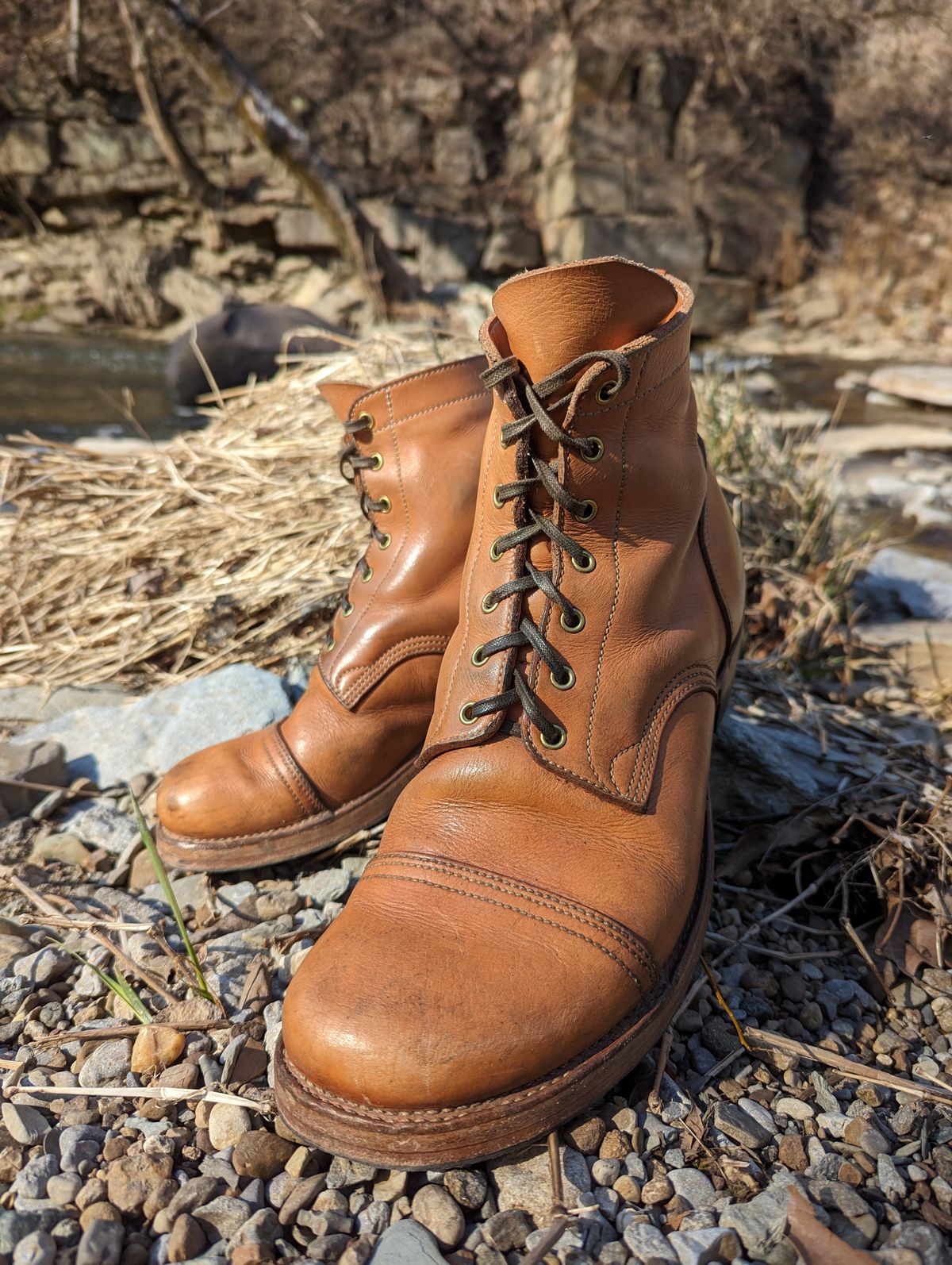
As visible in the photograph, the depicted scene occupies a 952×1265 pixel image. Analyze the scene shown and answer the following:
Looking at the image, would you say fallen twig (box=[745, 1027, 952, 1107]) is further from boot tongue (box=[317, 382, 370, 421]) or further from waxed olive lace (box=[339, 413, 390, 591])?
boot tongue (box=[317, 382, 370, 421])

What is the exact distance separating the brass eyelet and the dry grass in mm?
1438

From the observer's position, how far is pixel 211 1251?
40.5 inches

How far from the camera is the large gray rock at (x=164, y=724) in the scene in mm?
2154

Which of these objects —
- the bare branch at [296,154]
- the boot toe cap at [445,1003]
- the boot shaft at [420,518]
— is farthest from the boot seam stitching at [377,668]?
the bare branch at [296,154]

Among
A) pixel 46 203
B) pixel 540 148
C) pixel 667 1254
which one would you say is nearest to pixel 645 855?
pixel 667 1254

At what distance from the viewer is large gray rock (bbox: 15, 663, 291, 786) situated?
2.15 metres

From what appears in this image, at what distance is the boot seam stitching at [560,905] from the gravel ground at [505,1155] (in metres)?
0.19

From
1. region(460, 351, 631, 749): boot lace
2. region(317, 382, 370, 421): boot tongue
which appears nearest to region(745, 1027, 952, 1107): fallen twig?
region(460, 351, 631, 749): boot lace

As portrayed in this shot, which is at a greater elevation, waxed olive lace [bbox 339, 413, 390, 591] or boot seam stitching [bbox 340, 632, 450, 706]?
waxed olive lace [bbox 339, 413, 390, 591]

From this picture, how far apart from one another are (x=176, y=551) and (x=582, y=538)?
2.11 m

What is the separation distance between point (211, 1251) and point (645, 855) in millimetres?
742

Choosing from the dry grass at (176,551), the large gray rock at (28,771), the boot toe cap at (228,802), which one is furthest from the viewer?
the dry grass at (176,551)

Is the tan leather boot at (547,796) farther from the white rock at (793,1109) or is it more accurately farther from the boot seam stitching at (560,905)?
the white rock at (793,1109)

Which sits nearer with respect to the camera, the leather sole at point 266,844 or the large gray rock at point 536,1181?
the large gray rock at point 536,1181
